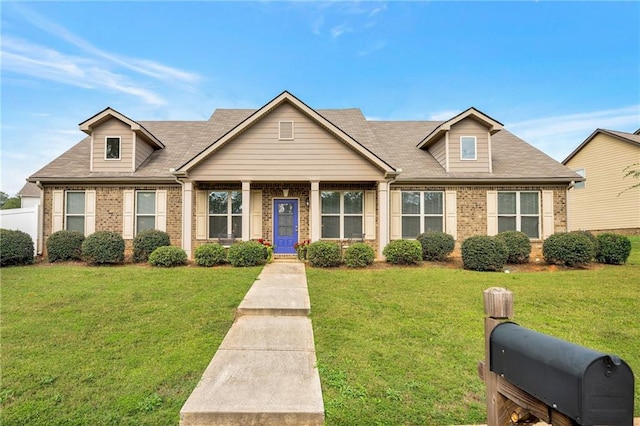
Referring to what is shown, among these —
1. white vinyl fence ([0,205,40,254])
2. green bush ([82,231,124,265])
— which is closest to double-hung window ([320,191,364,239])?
green bush ([82,231,124,265])

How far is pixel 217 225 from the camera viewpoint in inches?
523

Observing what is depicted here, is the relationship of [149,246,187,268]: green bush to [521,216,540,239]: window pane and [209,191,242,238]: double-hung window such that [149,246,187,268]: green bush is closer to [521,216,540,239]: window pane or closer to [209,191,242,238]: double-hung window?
[209,191,242,238]: double-hung window

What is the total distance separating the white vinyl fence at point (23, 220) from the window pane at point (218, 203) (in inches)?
256

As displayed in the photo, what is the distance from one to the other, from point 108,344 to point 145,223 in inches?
370

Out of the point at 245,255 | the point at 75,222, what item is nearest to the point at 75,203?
the point at 75,222

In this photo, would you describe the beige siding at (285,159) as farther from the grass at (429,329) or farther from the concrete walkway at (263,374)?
the concrete walkway at (263,374)

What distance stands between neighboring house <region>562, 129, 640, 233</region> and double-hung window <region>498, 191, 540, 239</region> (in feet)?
23.9

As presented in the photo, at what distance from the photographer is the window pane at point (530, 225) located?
43.0 feet

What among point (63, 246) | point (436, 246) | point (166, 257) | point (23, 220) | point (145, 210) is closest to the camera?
point (166, 257)

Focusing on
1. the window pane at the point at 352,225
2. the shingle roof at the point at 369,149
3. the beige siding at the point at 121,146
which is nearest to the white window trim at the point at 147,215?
the shingle roof at the point at 369,149

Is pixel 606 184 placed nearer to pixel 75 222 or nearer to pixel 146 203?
pixel 146 203

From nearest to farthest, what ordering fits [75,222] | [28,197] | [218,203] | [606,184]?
[75,222], [218,203], [606,184], [28,197]

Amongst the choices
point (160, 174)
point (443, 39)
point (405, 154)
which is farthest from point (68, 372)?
point (443, 39)

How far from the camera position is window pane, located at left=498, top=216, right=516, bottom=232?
42.9 ft
